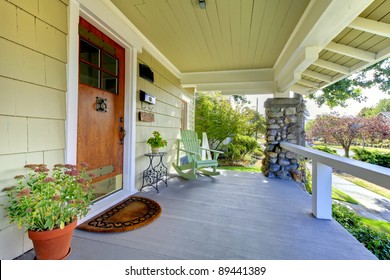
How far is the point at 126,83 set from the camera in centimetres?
272

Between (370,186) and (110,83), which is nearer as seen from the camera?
(110,83)

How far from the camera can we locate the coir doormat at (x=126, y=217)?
186 centimetres

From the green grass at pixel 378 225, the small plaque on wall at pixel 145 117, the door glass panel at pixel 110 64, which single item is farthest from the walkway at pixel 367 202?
the door glass panel at pixel 110 64

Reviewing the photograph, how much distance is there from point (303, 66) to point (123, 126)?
8.41 feet

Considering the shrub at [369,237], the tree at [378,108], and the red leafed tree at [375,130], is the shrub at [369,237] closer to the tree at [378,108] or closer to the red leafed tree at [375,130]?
the red leafed tree at [375,130]

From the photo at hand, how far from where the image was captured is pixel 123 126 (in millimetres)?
2730

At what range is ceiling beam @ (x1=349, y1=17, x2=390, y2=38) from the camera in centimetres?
187

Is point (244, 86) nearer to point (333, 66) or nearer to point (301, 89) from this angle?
point (301, 89)

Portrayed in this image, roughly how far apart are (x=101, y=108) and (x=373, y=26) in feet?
9.83

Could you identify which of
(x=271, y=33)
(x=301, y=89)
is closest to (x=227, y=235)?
(x=271, y=33)

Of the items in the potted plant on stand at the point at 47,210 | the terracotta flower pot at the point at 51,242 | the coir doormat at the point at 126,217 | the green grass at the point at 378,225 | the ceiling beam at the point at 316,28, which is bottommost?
the green grass at the point at 378,225

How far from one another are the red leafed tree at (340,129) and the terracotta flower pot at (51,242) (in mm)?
4309
